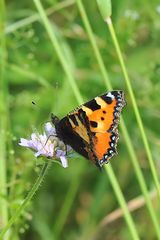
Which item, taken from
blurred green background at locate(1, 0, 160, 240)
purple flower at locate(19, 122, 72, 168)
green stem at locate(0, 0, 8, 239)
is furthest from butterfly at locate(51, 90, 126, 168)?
blurred green background at locate(1, 0, 160, 240)

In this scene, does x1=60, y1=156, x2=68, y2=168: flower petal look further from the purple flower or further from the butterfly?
the butterfly

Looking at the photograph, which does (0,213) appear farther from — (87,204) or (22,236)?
(87,204)

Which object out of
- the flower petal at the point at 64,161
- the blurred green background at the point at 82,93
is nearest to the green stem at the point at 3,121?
the blurred green background at the point at 82,93

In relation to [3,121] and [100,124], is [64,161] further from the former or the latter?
[3,121]

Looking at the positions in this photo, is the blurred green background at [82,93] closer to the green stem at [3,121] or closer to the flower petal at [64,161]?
the green stem at [3,121]

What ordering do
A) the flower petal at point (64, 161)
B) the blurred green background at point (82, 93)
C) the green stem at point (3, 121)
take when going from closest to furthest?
the flower petal at point (64, 161) < the green stem at point (3, 121) < the blurred green background at point (82, 93)

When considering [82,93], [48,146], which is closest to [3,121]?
[82,93]
